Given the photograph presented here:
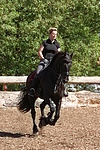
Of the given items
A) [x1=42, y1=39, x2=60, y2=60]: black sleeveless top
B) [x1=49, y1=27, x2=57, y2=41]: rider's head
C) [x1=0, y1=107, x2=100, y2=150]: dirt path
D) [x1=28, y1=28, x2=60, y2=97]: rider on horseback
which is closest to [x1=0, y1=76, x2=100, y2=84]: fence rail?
[x1=0, y1=107, x2=100, y2=150]: dirt path

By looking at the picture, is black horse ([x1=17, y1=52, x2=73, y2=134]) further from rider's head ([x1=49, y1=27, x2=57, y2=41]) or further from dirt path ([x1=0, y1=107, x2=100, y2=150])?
rider's head ([x1=49, y1=27, x2=57, y2=41])

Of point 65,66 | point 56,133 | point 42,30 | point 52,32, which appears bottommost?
point 56,133

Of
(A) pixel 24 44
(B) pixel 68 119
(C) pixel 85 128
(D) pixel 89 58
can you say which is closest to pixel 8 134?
(C) pixel 85 128

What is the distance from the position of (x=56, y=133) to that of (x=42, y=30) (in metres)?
6.94

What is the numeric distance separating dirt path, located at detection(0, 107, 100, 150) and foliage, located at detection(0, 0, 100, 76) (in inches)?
133

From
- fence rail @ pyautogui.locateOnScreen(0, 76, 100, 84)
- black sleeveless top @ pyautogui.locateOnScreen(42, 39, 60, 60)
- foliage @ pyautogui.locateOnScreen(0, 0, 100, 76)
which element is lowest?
fence rail @ pyautogui.locateOnScreen(0, 76, 100, 84)

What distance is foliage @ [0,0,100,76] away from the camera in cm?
1420

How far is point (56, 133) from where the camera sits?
319 inches

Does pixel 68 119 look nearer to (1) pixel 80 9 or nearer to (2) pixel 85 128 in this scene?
(2) pixel 85 128

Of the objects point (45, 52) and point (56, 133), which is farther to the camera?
point (45, 52)

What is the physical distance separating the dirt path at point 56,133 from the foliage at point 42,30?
11.1 ft

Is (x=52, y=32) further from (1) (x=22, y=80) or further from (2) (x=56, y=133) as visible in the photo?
(1) (x=22, y=80)

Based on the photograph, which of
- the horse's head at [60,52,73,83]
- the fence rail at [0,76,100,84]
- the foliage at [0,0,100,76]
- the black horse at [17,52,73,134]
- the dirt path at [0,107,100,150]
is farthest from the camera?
the foliage at [0,0,100,76]

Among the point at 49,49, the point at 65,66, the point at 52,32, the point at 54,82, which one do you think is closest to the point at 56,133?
the point at 54,82
